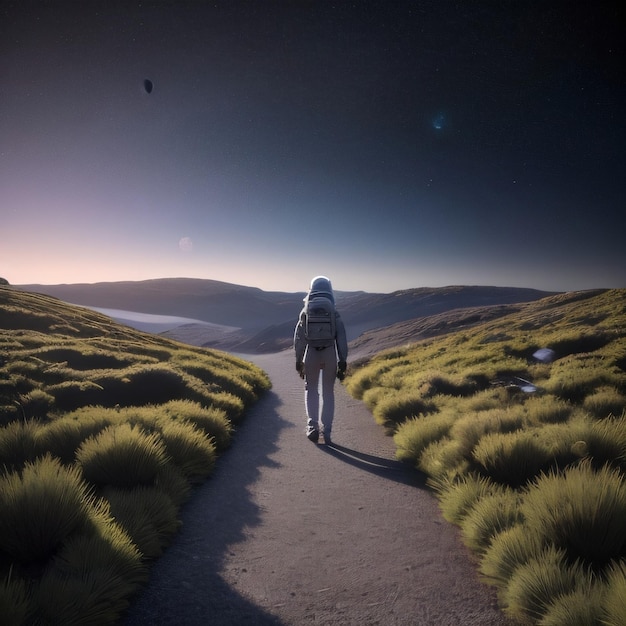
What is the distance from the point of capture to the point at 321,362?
292 inches

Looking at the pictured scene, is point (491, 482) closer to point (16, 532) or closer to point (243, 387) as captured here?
point (16, 532)

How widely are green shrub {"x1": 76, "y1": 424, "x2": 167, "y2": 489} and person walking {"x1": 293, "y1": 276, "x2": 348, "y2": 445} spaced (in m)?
3.36

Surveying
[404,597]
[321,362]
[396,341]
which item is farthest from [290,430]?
[396,341]

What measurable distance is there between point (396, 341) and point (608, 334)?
60.0 feet

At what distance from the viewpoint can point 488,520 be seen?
10.9 ft

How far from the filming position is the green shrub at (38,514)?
9.09ft

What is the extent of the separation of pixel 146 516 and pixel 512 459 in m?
4.04

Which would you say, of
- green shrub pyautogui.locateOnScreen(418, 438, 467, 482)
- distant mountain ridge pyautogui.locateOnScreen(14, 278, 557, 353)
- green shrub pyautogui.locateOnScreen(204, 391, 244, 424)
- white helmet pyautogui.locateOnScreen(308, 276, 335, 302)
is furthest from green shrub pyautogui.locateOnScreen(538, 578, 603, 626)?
distant mountain ridge pyautogui.locateOnScreen(14, 278, 557, 353)

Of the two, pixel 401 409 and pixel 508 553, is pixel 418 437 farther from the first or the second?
pixel 508 553

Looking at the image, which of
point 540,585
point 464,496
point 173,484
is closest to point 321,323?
point 173,484

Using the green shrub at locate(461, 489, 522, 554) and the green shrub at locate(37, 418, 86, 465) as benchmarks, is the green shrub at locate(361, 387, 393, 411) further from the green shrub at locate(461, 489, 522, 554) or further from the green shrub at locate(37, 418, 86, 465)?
the green shrub at locate(37, 418, 86, 465)

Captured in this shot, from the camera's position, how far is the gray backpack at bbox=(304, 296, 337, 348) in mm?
7195

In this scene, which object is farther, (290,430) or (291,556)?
(290,430)

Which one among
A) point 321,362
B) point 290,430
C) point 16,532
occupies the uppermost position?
point 321,362
